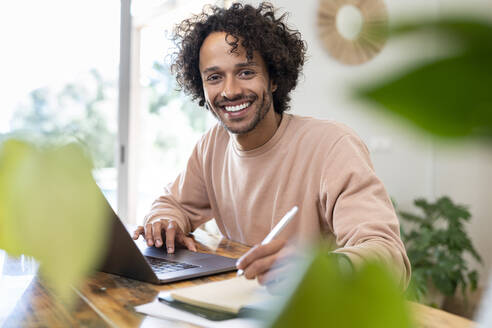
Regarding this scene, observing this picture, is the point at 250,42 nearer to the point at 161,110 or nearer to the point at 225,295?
the point at 225,295

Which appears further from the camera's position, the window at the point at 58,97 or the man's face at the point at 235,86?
the man's face at the point at 235,86

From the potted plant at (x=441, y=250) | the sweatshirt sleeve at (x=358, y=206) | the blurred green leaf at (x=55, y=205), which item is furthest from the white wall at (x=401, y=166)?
the blurred green leaf at (x=55, y=205)

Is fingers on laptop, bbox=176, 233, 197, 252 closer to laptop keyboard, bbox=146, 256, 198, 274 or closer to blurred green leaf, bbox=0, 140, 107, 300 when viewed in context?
laptop keyboard, bbox=146, 256, 198, 274

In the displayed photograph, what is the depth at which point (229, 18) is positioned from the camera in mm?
1674

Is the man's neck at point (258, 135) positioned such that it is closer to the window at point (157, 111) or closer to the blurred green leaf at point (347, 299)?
the blurred green leaf at point (347, 299)

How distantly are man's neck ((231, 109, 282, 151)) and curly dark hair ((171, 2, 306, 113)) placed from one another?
0.16 metres

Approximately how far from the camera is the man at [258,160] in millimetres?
1188

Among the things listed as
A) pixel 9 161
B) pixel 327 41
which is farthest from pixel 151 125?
pixel 9 161

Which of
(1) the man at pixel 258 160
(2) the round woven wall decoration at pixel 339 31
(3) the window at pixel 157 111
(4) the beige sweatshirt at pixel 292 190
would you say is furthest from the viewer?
(3) the window at pixel 157 111

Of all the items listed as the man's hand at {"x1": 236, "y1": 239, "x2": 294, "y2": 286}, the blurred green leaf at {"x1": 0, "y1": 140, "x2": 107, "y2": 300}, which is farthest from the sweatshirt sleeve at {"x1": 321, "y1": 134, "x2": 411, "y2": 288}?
the blurred green leaf at {"x1": 0, "y1": 140, "x2": 107, "y2": 300}

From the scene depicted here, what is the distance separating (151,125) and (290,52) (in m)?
2.15

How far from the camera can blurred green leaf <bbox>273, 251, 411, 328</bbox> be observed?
0.08 meters

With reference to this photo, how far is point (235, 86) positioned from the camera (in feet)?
5.13

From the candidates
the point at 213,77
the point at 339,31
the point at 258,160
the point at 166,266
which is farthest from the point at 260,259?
the point at 339,31
